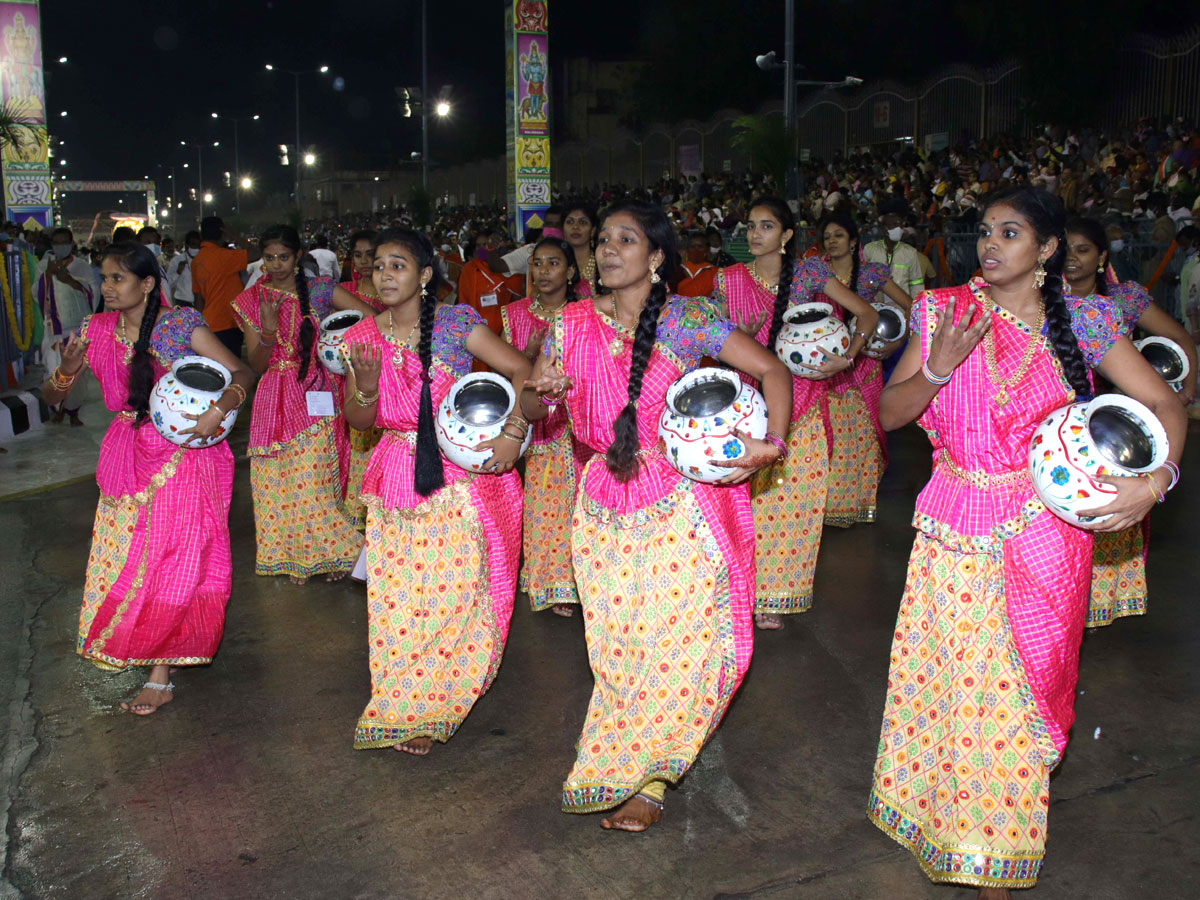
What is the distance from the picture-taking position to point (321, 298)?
634 centimetres

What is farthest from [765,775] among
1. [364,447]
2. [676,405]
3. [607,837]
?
[364,447]

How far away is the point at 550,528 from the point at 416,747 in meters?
1.86

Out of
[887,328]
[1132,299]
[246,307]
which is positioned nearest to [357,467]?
[246,307]

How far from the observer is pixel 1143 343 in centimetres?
510

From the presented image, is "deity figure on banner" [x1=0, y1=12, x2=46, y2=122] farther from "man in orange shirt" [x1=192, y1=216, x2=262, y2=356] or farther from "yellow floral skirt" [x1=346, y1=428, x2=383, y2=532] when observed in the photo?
"yellow floral skirt" [x1=346, y1=428, x2=383, y2=532]

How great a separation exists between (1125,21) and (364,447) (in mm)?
15720

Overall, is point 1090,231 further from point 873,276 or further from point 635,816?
point 635,816

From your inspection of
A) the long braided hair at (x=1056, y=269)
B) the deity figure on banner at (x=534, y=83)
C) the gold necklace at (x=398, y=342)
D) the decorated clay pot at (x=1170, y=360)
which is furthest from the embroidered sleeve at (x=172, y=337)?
the deity figure on banner at (x=534, y=83)

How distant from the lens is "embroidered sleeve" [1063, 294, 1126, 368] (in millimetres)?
3152

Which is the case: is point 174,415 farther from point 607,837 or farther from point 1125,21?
point 1125,21

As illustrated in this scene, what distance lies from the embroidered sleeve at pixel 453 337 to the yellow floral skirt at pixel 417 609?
453mm

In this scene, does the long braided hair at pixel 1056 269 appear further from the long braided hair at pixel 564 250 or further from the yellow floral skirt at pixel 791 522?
the long braided hair at pixel 564 250

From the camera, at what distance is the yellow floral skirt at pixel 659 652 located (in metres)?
3.56

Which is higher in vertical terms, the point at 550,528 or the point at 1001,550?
the point at 1001,550
